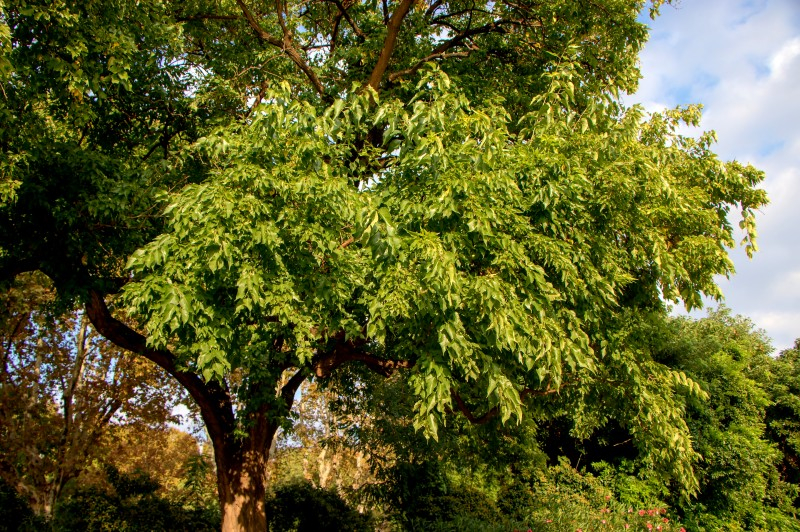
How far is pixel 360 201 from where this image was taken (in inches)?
230

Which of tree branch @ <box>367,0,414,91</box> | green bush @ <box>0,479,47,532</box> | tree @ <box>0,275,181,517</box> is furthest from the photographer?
tree @ <box>0,275,181,517</box>

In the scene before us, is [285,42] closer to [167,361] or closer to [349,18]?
[349,18]

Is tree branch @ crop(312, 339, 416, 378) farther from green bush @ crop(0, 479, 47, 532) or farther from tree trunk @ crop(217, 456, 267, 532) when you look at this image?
green bush @ crop(0, 479, 47, 532)

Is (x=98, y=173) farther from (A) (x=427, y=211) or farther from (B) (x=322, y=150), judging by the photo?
(A) (x=427, y=211)

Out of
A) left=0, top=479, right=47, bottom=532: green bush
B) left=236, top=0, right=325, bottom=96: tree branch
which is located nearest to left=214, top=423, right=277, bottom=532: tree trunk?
left=0, top=479, right=47, bottom=532: green bush

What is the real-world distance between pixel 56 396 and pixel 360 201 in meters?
15.5

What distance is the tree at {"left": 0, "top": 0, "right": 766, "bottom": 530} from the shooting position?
5.45 metres

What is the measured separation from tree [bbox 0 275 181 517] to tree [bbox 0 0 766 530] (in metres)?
8.54

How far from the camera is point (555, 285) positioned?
657cm

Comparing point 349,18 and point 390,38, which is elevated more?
point 349,18

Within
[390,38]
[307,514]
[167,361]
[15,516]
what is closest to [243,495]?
[167,361]

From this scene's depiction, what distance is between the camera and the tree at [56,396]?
15453mm

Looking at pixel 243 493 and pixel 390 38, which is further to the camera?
pixel 243 493

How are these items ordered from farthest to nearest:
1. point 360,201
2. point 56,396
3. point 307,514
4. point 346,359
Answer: point 56,396 < point 307,514 < point 346,359 < point 360,201
